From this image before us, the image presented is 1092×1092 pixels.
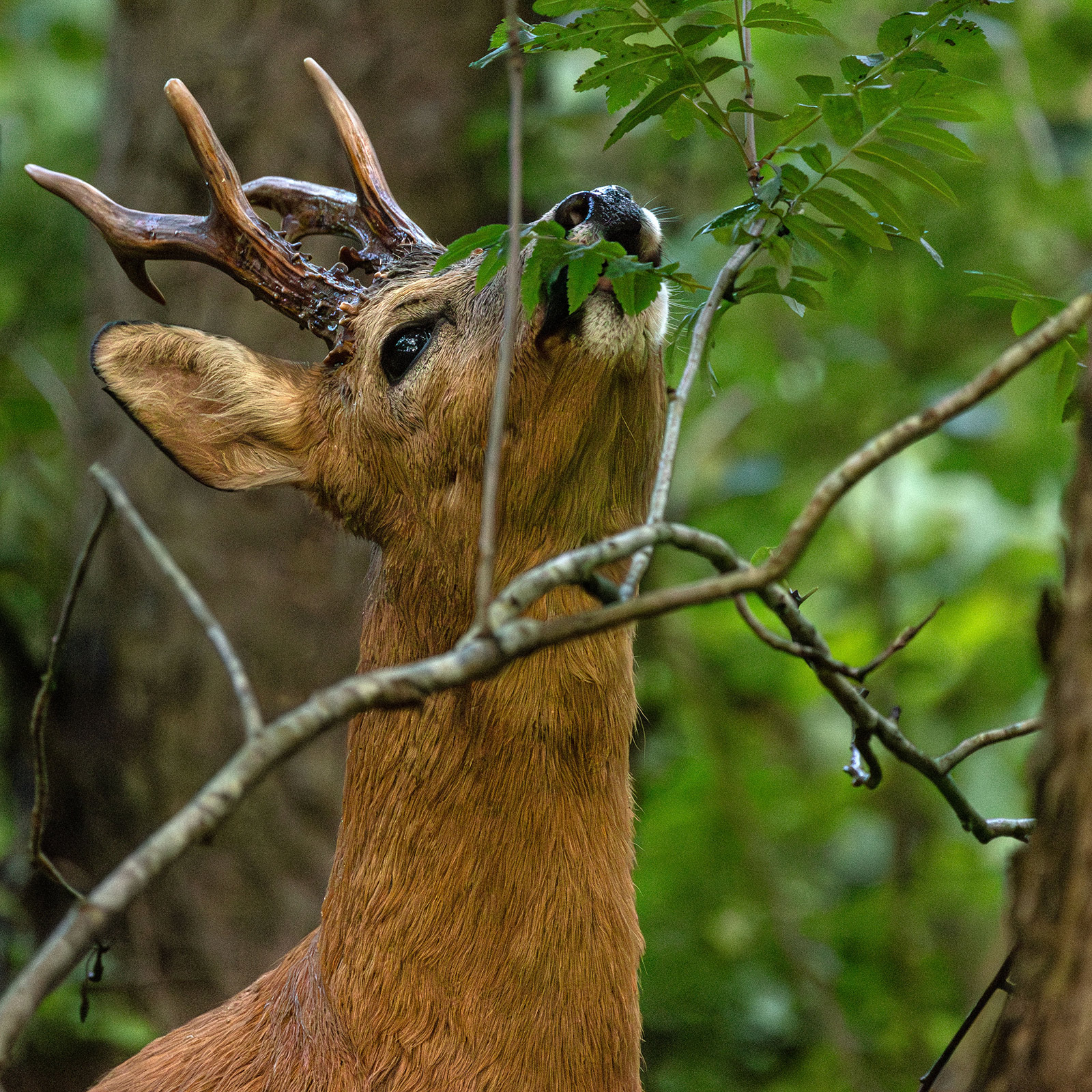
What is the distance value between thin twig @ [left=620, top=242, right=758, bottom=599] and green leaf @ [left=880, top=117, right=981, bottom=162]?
311mm

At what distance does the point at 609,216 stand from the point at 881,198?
48cm

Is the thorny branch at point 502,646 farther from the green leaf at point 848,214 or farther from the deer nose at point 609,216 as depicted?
the deer nose at point 609,216

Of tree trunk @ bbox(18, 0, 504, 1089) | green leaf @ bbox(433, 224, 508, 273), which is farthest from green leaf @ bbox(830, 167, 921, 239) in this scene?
tree trunk @ bbox(18, 0, 504, 1089)

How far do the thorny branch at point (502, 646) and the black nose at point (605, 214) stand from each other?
73 centimetres

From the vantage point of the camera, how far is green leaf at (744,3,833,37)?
2225mm

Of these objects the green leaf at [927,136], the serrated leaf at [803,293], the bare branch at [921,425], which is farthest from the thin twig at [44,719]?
the green leaf at [927,136]

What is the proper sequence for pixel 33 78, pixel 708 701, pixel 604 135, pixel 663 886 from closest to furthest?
pixel 663 886
pixel 708 701
pixel 604 135
pixel 33 78

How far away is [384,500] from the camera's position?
2658mm

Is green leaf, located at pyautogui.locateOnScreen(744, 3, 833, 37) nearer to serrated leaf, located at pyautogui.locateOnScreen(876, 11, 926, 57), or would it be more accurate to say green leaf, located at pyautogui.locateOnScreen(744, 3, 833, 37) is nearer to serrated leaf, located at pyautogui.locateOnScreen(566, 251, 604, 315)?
Result: serrated leaf, located at pyautogui.locateOnScreen(876, 11, 926, 57)

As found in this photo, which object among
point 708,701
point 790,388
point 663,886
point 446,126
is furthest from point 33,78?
point 663,886

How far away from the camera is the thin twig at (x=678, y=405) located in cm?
173

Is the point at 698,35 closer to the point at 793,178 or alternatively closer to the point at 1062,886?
the point at 793,178

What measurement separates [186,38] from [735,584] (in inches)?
192

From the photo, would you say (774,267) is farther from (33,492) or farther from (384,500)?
(33,492)
